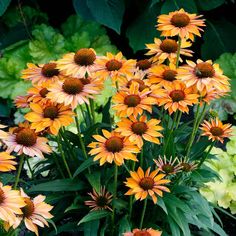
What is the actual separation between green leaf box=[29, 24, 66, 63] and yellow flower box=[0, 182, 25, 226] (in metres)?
2.71

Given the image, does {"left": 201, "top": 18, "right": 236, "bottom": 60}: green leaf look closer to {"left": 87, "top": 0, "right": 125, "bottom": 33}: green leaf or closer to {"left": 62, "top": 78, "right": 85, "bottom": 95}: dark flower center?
{"left": 87, "top": 0, "right": 125, "bottom": 33}: green leaf

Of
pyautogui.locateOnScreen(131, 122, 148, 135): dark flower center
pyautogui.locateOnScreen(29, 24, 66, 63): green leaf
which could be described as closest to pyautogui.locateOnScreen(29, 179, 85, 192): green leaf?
pyautogui.locateOnScreen(131, 122, 148, 135): dark flower center

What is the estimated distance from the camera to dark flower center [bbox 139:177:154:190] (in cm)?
215

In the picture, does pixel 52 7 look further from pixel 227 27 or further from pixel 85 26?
pixel 227 27

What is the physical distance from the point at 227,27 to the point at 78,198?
2.67 metres

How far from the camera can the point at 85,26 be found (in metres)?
4.57

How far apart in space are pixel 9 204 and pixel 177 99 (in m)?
0.82

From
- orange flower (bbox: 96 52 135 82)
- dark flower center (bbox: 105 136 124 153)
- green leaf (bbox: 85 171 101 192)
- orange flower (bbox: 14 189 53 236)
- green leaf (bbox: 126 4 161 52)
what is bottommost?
green leaf (bbox: 126 4 161 52)

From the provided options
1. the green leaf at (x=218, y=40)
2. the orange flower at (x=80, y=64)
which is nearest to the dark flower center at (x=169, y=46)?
the orange flower at (x=80, y=64)

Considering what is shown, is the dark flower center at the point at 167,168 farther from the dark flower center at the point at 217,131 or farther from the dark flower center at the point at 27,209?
the dark flower center at the point at 27,209

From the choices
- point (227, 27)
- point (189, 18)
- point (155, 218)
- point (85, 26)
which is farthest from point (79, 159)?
point (227, 27)

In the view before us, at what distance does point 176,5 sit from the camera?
4.27m

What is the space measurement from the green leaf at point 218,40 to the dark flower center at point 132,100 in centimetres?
252

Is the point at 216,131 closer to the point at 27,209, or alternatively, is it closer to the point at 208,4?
the point at 27,209
